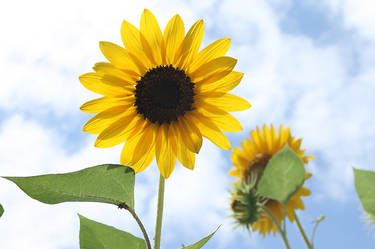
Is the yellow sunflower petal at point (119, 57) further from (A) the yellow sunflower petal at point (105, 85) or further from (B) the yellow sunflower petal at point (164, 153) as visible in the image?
(B) the yellow sunflower petal at point (164, 153)

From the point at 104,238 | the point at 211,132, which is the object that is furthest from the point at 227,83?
the point at 104,238

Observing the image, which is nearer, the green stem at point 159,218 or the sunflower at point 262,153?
the green stem at point 159,218

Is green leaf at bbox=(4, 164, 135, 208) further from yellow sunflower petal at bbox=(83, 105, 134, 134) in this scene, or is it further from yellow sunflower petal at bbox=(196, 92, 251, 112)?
yellow sunflower petal at bbox=(196, 92, 251, 112)

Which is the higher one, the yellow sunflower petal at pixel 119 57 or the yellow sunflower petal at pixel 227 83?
the yellow sunflower petal at pixel 119 57

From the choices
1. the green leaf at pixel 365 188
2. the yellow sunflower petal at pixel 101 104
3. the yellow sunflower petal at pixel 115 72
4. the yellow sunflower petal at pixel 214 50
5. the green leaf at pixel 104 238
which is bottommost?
the green leaf at pixel 104 238

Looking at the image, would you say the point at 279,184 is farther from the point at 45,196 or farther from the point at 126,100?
the point at 45,196

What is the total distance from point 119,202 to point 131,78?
69cm

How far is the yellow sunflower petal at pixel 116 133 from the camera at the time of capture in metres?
1.58

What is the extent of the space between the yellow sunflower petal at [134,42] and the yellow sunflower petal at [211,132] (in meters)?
0.33

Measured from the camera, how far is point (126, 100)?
5.62 ft

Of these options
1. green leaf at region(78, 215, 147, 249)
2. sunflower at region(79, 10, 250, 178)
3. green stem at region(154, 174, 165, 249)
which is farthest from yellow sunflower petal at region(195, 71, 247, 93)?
green leaf at region(78, 215, 147, 249)

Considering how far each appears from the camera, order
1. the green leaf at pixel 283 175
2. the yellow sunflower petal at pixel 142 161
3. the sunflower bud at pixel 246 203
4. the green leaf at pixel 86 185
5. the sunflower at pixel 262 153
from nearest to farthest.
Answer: the green leaf at pixel 86 185, the yellow sunflower petal at pixel 142 161, the green leaf at pixel 283 175, the sunflower bud at pixel 246 203, the sunflower at pixel 262 153

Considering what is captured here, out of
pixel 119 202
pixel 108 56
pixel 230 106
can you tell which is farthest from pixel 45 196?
pixel 230 106

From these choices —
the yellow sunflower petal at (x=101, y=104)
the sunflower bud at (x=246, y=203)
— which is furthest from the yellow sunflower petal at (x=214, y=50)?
the sunflower bud at (x=246, y=203)
